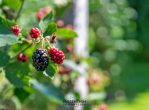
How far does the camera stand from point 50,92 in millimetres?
1923

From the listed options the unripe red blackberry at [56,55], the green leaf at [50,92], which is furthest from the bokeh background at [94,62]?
the unripe red blackberry at [56,55]

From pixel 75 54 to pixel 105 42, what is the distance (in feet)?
20.2

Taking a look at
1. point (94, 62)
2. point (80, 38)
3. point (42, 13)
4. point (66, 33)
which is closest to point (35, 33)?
point (66, 33)

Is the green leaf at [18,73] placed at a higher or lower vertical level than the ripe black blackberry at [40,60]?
higher

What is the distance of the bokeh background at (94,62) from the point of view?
6.43ft

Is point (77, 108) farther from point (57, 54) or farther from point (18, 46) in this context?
point (57, 54)

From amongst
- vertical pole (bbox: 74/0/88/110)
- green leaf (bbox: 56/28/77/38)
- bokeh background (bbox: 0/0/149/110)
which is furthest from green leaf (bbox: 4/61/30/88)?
vertical pole (bbox: 74/0/88/110)

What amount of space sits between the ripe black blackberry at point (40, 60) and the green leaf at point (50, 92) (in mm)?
584

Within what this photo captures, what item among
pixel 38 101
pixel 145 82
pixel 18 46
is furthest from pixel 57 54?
pixel 145 82

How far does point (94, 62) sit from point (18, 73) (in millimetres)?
6213

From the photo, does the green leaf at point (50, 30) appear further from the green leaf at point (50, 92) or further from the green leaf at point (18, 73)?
the green leaf at point (50, 92)

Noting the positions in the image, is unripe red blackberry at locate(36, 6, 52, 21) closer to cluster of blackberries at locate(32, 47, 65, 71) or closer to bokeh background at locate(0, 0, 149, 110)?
bokeh background at locate(0, 0, 149, 110)

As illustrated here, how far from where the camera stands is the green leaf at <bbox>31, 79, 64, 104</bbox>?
1.90 m

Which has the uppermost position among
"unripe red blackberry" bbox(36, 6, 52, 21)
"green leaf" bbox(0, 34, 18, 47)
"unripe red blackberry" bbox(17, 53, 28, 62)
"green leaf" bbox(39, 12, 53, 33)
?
"unripe red blackberry" bbox(36, 6, 52, 21)
